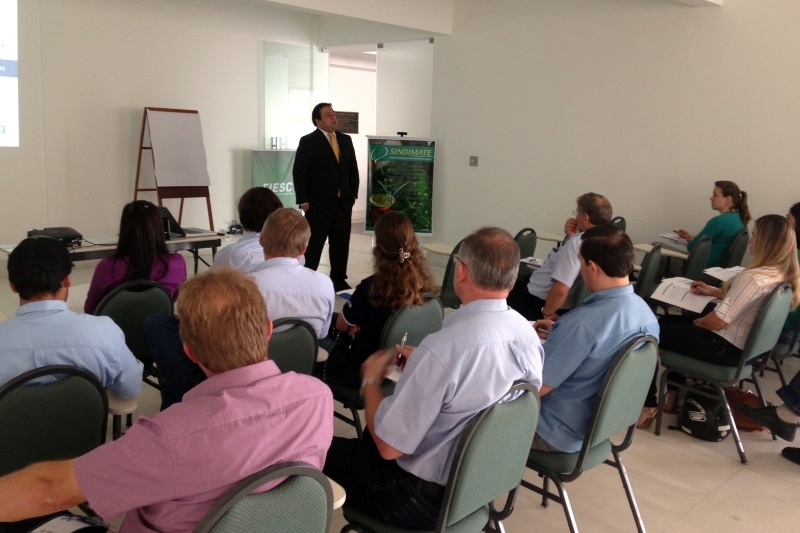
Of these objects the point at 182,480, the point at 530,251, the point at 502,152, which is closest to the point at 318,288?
the point at 182,480

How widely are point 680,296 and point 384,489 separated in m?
2.35

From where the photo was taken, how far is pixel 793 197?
214 inches

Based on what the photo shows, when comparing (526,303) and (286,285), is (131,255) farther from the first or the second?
(526,303)

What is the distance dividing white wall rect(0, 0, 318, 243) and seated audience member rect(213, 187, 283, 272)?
4.22 m

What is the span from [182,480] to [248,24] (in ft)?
26.4

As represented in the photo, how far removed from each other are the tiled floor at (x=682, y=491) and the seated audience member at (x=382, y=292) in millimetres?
615

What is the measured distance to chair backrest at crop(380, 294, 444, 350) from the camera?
8.38 feet

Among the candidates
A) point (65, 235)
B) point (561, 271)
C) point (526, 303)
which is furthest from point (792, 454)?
point (65, 235)

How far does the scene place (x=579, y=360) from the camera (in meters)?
2.14

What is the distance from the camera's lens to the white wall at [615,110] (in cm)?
552

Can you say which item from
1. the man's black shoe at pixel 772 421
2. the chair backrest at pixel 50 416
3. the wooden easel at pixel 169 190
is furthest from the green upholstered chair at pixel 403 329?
the wooden easel at pixel 169 190

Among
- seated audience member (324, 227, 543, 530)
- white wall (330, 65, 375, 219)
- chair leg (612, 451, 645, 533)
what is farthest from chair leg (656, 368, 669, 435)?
white wall (330, 65, 375, 219)

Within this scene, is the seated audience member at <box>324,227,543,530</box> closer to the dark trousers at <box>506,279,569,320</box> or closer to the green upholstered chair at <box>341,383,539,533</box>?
the green upholstered chair at <box>341,383,539,533</box>

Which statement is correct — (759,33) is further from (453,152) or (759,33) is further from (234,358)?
(234,358)
